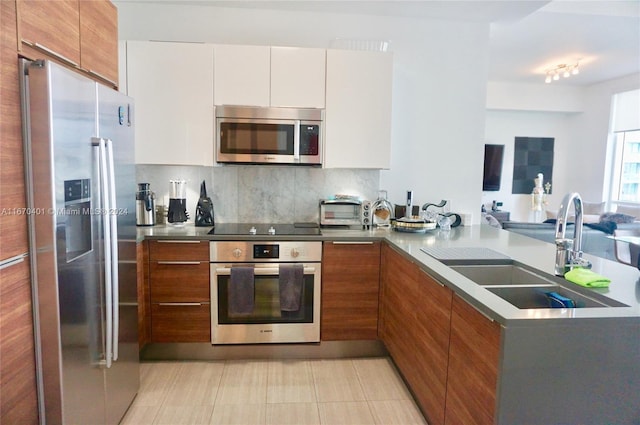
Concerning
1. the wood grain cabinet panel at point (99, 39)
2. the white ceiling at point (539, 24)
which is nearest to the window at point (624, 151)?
the white ceiling at point (539, 24)

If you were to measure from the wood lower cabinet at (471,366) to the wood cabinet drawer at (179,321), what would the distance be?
1.71 metres

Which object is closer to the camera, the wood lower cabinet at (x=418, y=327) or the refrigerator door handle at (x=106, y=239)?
the refrigerator door handle at (x=106, y=239)

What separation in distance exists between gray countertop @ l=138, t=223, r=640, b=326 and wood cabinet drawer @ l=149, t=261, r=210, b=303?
8.0 inches

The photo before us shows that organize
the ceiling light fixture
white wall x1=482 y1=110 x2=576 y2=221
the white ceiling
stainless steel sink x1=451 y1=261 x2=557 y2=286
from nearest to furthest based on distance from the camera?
stainless steel sink x1=451 y1=261 x2=557 y2=286 → the white ceiling → the ceiling light fixture → white wall x1=482 y1=110 x2=576 y2=221

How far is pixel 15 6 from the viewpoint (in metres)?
1.36

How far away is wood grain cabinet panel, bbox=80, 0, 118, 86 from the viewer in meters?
1.81

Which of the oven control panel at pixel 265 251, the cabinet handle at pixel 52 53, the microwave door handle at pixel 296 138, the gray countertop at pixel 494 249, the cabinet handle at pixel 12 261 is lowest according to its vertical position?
the oven control panel at pixel 265 251

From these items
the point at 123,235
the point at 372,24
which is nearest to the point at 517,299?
the point at 123,235

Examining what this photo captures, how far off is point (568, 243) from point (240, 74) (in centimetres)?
233

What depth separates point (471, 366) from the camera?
156 centimetres

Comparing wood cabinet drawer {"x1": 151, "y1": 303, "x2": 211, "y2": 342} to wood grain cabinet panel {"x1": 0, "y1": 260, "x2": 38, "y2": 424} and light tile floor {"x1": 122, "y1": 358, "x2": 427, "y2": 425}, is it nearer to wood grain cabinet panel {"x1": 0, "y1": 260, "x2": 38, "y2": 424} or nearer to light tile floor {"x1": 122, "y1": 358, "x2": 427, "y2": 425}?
light tile floor {"x1": 122, "y1": 358, "x2": 427, "y2": 425}

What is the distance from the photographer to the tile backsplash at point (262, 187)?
3299 mm

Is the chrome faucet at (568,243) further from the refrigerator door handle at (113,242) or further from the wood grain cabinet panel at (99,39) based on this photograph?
the wood grain cabinet panel at (99,39)

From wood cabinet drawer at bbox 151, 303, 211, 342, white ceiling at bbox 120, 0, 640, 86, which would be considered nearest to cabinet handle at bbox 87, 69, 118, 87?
white ceiling at bbox 120, 0, 640, 86
